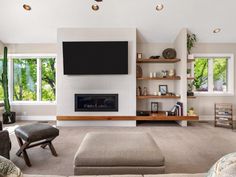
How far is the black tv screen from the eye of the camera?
4.97m

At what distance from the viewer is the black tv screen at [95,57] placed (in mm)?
4973

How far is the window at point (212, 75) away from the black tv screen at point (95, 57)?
8.26ft

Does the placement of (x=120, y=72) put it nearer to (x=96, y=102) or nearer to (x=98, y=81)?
(x=98, y=81)

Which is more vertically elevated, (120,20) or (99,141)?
(120,20)

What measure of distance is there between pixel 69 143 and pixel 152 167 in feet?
7.02

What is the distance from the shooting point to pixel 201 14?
4672 millimetres

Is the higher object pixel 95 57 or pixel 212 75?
pixel 95 57

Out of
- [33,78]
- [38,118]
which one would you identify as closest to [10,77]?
[33,78]

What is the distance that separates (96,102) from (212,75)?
3749mm

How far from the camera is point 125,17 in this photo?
475cm

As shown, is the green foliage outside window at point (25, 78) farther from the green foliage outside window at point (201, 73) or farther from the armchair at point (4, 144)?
the green foliage outside window at point (201, 73)

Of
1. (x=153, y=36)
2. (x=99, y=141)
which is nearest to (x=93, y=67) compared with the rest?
(x=153, y=36)

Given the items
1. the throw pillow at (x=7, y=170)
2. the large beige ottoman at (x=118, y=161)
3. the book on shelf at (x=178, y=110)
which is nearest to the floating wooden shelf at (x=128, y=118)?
the book on shelf at (x=178, y=110)

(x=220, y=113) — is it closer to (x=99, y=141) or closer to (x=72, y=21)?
(x=99, y=141)
